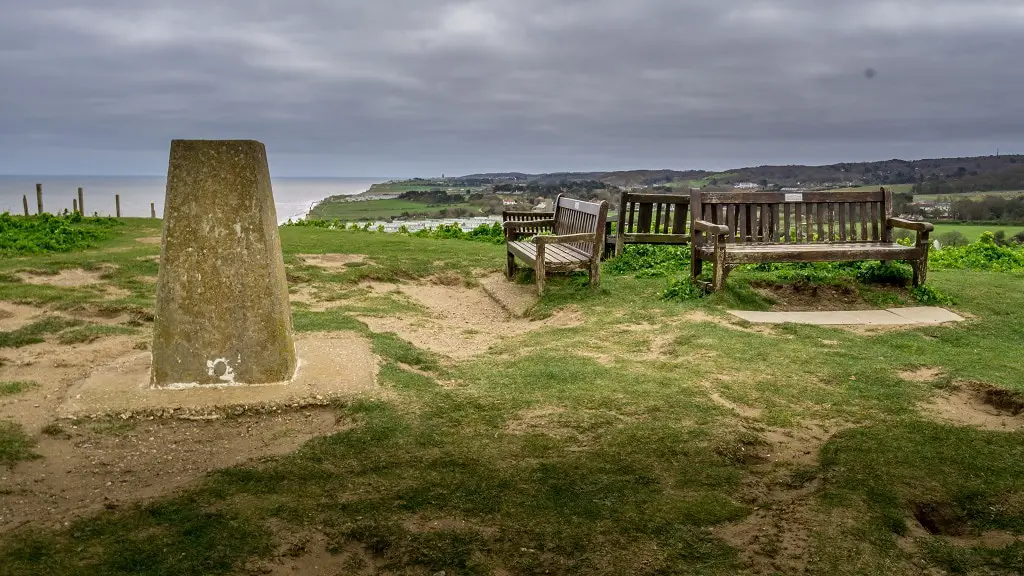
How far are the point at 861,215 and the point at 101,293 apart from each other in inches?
389

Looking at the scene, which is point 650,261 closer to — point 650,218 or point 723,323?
point 650,218

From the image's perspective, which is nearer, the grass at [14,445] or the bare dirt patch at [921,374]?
the grass at [14,445]

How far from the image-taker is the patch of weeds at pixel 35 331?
7020mm

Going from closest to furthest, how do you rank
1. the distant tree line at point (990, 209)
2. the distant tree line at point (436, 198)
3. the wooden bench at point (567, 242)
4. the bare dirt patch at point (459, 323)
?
the bare dirt patch at point (459, 323), the wooden bench at point (567, 242), the distant tree line at point (990, 209), the distant tree line at point (436, 198)

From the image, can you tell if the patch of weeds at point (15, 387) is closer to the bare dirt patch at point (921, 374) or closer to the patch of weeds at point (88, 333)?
the patch of weeds at point (88, 333)

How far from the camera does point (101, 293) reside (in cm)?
959

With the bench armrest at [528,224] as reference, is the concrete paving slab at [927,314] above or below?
below

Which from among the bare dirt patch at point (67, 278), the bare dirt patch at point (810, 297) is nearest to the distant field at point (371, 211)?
the bare dirt patch at point (67, 278)

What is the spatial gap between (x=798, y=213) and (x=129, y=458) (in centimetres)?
839

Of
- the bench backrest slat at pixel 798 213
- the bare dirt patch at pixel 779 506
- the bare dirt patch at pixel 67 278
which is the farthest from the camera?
the bare dirt patch at pixel 67 278

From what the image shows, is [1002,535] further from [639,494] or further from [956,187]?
[956,187]

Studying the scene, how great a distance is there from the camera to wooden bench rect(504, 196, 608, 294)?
947 centimetres

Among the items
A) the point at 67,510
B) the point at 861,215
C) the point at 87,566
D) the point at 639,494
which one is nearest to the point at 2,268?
the point at 67,510

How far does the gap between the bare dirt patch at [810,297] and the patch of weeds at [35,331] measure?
7563 mm
